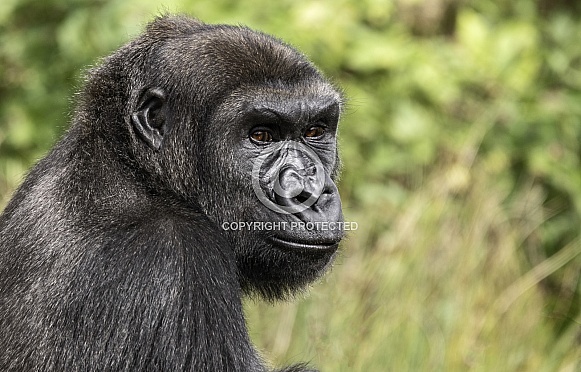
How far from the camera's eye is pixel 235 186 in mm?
3922

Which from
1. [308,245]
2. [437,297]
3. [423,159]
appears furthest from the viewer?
[423,159]

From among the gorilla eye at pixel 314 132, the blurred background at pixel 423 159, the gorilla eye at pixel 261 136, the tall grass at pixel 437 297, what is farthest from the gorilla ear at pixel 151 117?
the blurred background at pixel 423 159

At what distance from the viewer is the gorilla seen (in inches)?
132

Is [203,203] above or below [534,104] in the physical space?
below

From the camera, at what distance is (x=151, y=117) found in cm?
390

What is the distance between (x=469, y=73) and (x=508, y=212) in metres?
1.62

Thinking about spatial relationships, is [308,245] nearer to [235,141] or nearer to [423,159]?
[235,141]

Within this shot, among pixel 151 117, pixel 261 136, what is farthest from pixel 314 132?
pixel 151 117

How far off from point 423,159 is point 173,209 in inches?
190

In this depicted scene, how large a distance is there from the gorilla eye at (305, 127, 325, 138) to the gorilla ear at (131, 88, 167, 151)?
26.4 inches

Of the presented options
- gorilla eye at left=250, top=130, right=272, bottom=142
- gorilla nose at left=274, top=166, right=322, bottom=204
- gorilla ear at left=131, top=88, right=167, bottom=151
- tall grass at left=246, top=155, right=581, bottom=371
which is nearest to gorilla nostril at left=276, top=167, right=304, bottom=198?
gorilla nose at left=274, top=166, right=322, bottom=204

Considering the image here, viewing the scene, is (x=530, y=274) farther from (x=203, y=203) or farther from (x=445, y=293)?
(x=203, y=203)

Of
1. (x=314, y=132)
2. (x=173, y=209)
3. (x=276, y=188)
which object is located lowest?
(x=173, y=209)

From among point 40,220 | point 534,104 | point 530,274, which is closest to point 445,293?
point 530,274
